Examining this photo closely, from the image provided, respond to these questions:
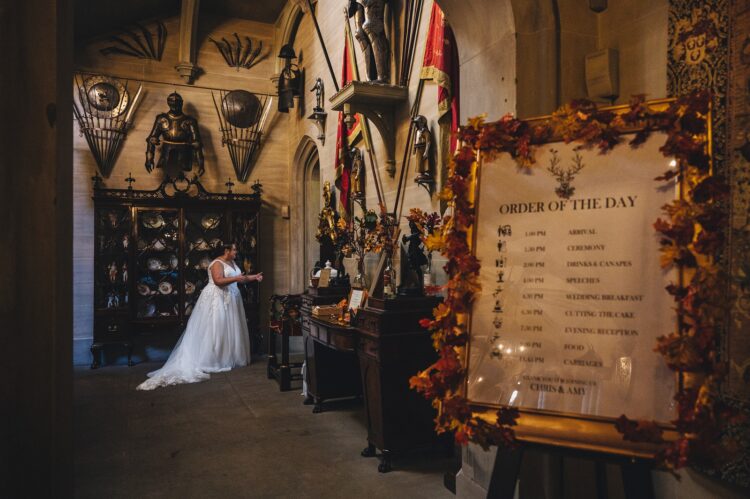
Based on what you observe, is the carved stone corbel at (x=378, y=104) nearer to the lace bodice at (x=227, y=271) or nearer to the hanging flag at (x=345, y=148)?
the hanging flag at (x=345, y=148)

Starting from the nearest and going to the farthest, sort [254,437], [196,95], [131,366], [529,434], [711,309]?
1. [711,309]
2. [529,434]
3. [254,437]
4. [131,366]
5. [196,95]

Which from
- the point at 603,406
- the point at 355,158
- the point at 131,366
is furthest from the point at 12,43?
the point at 131,366

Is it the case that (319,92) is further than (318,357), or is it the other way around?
(319,92)

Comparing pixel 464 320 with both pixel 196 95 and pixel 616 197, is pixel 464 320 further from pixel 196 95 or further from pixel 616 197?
pixel 196 95

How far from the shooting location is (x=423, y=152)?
13.8 feet

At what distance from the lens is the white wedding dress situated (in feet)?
21.5

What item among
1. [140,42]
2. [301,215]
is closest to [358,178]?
[301,215]

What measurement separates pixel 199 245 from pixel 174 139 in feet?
4.98

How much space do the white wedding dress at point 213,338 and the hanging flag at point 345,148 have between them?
2030 millimetres

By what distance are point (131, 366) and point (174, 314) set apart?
0.87 metres

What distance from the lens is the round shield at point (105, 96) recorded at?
297 inches

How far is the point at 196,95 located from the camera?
26.9 feet

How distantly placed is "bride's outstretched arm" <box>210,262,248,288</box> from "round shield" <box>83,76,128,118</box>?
8.86ft

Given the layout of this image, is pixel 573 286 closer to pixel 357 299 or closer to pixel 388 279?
pixel 388 279
